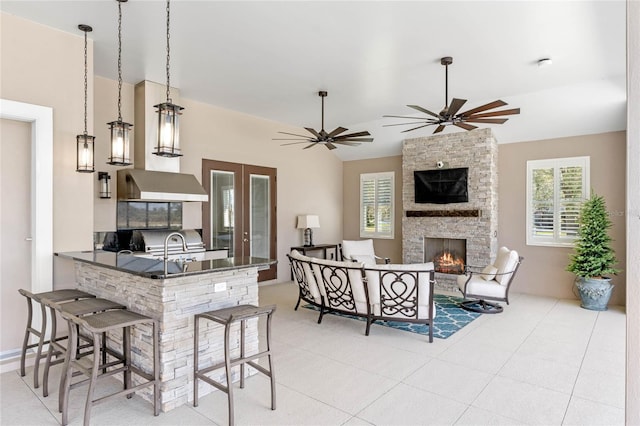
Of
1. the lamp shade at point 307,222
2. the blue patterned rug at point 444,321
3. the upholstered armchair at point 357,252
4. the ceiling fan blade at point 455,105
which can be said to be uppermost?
the ceiling fan blade at point 455,105

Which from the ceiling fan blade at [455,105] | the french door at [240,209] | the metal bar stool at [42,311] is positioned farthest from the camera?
the french door at [240,209]

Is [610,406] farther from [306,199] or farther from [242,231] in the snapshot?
[306,199]

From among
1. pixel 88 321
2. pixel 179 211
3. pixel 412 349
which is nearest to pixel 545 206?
pixel 412 349

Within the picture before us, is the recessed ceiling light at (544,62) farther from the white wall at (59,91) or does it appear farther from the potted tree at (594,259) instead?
the white wall at (59,91)

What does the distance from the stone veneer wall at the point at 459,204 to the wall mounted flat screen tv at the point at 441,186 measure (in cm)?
11

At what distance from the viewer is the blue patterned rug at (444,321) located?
15.5 feet

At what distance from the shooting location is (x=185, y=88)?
573 centimetres

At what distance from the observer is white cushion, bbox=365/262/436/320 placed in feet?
14.0

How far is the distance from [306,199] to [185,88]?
12.0ft

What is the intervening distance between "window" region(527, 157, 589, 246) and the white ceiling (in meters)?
0.58

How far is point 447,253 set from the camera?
762cm

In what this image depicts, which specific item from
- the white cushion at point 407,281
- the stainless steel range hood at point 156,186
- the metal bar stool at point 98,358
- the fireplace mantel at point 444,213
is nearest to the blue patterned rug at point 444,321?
the white cushion at point 407,281

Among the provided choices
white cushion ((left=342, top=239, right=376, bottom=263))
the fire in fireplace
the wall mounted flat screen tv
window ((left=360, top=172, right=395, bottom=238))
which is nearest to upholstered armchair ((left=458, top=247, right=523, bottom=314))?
the fire in fireplace

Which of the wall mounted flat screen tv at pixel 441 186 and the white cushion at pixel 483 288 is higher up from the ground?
the wall mounted flat screen tv at pixel 441 186
